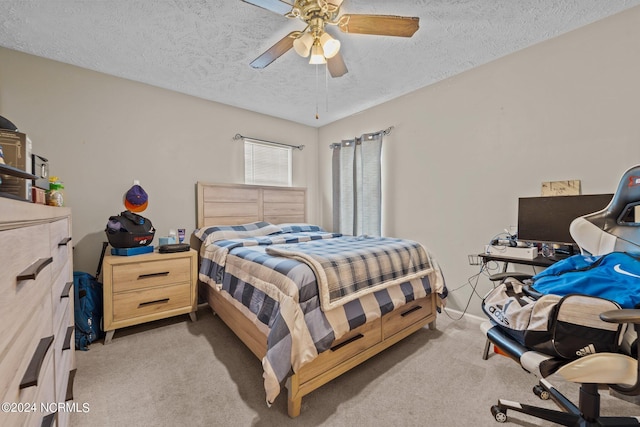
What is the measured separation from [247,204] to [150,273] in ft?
4.65

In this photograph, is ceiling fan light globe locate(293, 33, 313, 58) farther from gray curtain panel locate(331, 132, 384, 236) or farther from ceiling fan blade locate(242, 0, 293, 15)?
gray curtain panel locate(331, 132, 384, 236)

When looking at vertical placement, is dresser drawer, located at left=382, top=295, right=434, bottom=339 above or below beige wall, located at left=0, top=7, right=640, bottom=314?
below

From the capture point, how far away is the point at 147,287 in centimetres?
234

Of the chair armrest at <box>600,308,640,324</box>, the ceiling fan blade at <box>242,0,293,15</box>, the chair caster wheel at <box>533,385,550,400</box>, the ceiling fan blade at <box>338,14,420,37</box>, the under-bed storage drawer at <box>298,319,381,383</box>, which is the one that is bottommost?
the chair caster wheel at <box>533,385,550,400</box>

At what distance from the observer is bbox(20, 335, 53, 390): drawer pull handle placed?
49 cm

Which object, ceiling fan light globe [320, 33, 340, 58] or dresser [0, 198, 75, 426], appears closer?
dresser [0, 198, 75, 426]

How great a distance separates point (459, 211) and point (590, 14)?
5.61ft

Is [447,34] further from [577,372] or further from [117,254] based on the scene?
[117,254]

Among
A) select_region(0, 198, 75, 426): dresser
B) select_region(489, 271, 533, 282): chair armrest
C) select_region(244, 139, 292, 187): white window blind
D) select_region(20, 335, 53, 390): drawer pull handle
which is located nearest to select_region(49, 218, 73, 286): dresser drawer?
select_region(0, 198, 75, 426): dresser

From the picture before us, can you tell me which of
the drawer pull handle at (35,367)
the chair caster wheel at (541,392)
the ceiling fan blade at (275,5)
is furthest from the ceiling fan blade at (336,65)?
the chair caster wheel at (541,392)

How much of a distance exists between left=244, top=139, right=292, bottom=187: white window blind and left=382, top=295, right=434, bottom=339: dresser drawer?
253 cm

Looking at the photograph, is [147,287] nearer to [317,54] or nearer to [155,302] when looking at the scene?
[155,302]

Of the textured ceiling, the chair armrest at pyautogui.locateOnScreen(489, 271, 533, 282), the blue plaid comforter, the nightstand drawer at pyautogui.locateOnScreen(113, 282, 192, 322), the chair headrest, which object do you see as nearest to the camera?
the chair headrest

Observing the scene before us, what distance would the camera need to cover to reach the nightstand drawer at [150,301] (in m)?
2.21
